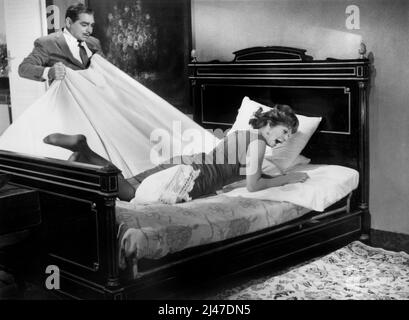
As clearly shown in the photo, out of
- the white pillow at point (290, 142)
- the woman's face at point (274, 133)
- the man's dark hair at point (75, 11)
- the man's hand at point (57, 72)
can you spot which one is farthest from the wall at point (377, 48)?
the man's hand at point (57, 72)

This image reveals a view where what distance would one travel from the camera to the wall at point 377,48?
3521mm

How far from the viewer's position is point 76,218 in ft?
8.49

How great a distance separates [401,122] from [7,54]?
206 cm

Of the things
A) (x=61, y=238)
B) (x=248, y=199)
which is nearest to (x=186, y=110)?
(x=248, y=199)

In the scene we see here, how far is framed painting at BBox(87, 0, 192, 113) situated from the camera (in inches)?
152

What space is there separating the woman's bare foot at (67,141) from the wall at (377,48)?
4.90ft

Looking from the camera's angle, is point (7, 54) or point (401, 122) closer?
point (7, 54)

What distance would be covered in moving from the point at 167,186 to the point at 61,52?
3.05ft

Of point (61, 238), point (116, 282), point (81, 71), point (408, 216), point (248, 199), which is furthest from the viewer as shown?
point (408, 216)

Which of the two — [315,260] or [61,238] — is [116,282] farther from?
[315,260]

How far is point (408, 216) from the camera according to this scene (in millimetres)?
3607

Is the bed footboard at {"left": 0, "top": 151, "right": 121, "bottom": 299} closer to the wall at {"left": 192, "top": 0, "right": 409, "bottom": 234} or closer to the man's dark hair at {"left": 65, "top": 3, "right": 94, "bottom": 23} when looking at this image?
the man's dark hair at {"left": 65, "top": 3, "right": 94, "bottom": 23}

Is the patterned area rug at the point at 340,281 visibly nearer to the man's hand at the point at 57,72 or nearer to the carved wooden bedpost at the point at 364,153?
the carved wooden bedpost at the point at 364,153

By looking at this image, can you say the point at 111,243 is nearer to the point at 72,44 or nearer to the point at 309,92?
the point at 72,44
